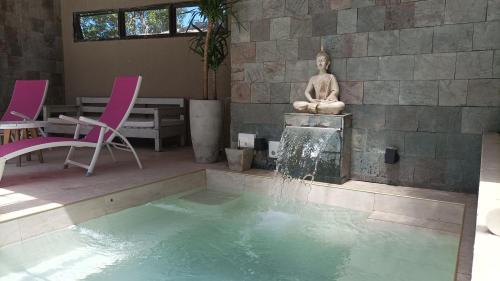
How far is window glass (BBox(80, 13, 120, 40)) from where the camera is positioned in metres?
6.84

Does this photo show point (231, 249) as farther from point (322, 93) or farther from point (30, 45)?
point (30, 45)

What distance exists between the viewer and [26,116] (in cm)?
514

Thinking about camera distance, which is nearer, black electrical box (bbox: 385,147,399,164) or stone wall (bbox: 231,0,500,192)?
stone wall (bbox: 231,0,500,192)

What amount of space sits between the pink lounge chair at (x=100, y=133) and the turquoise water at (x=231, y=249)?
3.26 ft

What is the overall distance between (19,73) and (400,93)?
643 cm

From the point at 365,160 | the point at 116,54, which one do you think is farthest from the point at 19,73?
the point at 365,160

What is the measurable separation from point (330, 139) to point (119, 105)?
2356 millimetres

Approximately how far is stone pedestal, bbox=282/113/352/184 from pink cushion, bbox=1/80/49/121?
138 inches

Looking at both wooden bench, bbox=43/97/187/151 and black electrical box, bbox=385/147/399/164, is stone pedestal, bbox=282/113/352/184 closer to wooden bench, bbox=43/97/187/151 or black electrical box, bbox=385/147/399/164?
black electrical box, bbox=385/147/399/164

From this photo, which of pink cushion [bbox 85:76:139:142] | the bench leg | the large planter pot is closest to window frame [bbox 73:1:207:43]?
the bench leg

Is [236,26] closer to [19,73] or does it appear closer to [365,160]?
[365,160]

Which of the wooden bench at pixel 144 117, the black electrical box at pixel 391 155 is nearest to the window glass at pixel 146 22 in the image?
the wooden bench at pixel 144 117

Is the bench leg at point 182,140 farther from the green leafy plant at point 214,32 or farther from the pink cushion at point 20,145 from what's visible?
the pink cushion at point 20,145

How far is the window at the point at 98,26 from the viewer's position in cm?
684
